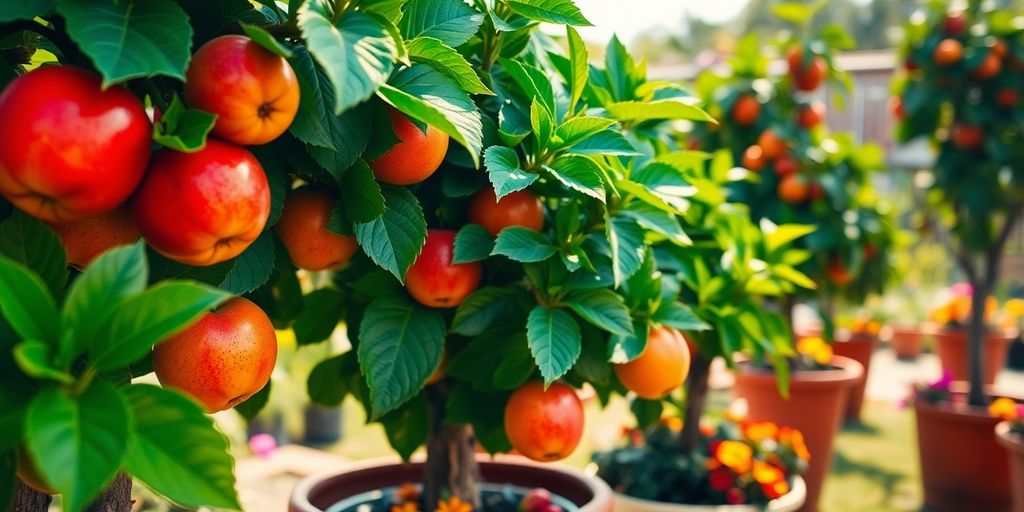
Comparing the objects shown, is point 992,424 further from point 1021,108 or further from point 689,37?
point 689,37

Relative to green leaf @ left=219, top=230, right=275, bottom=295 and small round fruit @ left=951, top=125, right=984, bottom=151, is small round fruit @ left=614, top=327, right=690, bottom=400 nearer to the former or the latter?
green leaf @ left=219, top=230, right=275, bottom=295

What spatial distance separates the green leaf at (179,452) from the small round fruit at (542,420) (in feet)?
1.33

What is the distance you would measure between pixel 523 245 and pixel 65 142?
0.39 meters

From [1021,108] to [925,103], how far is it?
28 centimetres

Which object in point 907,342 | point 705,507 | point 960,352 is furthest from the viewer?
point 907,342

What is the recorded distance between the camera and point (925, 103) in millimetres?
2797

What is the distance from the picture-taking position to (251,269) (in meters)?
0.63

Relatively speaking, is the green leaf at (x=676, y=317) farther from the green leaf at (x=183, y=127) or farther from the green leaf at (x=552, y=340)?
the green leaf at (x=183, y=127)

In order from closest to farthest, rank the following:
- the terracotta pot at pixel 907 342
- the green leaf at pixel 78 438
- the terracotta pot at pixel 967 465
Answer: the green leaf at pixel 78 438
the terracotta pot at pixel 967 465
the terracotta pot at pixel 907 342

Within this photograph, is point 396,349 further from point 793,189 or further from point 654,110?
point 793,189

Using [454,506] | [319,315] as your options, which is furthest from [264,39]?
[454,506]

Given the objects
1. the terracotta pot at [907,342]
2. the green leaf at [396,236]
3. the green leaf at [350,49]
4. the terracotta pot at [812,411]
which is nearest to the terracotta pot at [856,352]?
the terracotta pot at [812,411]

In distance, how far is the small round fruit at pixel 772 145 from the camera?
2.50m

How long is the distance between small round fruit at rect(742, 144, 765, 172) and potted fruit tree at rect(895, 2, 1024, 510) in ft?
2.13
